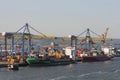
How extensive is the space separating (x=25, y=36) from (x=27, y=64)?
658 inches

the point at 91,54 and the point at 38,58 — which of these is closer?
the point at 38,58

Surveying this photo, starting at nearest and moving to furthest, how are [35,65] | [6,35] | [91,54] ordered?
1. [35,65]
2. [6,35]
3. [91,54]

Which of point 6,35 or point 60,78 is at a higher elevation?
point 6,35

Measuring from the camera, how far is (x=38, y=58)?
101 meters

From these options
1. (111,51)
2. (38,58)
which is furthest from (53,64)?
(111,51)

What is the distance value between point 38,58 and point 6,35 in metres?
12.3

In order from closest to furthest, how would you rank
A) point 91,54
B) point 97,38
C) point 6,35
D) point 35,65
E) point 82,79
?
point 82,79 < point 35,65 < point 6,35 < point 91,54 < point 97,38

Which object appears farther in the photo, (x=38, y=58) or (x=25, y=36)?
(x=25, y=36)

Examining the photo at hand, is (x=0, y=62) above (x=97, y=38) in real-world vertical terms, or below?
below

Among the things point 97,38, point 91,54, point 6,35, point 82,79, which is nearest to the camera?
point 82,79

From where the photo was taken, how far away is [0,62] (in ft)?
326

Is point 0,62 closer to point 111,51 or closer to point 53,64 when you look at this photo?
point 53,64

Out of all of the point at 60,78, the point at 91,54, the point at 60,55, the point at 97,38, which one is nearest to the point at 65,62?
the point at 60,55

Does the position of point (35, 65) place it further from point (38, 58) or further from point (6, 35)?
point (6, 35)
